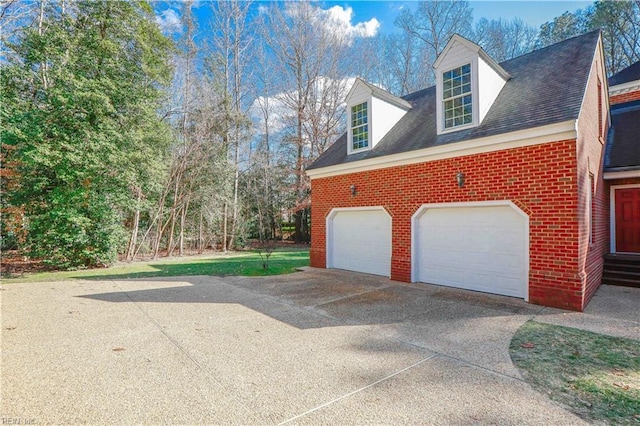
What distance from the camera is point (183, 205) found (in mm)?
16406

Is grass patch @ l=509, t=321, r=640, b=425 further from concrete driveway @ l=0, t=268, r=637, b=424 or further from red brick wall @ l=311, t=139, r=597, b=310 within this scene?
red brick wall @ l=311, t=139, r=597, b=310

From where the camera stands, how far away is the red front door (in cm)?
867

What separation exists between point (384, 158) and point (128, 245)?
12.5 m

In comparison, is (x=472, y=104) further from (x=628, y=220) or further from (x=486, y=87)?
(x=628, y=220)

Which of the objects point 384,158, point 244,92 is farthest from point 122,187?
point 244,92

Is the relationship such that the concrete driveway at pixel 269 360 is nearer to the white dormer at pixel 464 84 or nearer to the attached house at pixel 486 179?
the attached house at pixel 486 179

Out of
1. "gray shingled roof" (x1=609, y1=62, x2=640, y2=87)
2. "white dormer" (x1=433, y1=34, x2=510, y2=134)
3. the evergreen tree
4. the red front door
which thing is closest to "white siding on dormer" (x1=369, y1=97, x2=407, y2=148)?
"white dormer" (x1=433, y1=34, x2=510, y2=134)

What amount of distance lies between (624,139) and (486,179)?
266 inches

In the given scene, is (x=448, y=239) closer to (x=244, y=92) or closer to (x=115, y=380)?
(x=115, y=380)

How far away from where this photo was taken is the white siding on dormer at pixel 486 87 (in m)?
7.18

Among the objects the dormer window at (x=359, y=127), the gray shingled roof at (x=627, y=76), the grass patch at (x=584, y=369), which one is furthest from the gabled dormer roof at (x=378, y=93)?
the gray shingled roof at (x=627, y=76)

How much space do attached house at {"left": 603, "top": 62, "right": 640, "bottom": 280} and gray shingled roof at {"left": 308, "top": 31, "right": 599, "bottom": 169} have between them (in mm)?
3446

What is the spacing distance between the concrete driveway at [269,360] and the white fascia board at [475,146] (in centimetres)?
317

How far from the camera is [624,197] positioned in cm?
892
